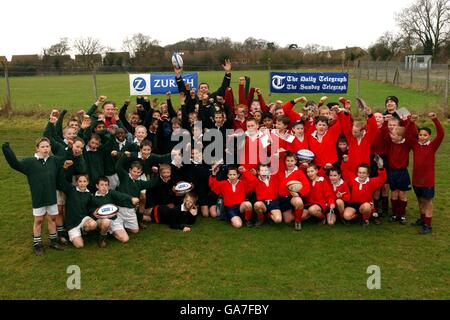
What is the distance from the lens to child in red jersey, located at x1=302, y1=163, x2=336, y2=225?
593 centimetres

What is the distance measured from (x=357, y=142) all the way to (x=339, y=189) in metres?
0.75

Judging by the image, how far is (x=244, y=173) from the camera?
6.26 meters

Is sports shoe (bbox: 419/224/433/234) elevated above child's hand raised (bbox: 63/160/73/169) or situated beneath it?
situated beneath

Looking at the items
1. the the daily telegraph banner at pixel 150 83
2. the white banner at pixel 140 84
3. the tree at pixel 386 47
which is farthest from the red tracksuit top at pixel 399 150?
the tree at pixel 386 47

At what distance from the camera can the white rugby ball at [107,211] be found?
525cm

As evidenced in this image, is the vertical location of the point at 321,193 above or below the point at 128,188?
below

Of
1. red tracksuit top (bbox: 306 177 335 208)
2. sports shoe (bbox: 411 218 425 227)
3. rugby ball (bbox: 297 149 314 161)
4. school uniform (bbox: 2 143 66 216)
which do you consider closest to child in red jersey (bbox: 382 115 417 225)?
sports shoe (bbox: 411 218 425 227)

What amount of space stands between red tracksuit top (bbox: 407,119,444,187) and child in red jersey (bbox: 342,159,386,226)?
0.46 meters

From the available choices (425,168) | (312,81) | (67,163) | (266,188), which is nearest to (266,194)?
(266,188)

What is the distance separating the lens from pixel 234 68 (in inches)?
1294

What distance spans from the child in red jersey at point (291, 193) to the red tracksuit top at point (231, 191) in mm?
533

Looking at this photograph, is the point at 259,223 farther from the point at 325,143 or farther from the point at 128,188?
the point at 128,188

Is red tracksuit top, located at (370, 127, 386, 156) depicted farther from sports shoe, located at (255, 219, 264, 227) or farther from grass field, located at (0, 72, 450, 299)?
sports shoe, located at (255, 219, 264, 227)
